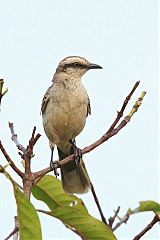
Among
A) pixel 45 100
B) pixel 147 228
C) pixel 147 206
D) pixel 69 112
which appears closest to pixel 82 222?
pixel 147 228

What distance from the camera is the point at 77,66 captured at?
740 centimetres

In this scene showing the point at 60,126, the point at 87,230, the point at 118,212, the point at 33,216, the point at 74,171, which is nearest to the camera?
the point at 33,216

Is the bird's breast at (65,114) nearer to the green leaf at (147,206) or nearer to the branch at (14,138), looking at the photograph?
the green leaf at (147,206)

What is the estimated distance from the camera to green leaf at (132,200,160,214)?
3906 millimetres

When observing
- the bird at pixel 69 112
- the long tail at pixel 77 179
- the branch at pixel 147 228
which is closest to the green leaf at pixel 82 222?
the branch at pixel 147 228

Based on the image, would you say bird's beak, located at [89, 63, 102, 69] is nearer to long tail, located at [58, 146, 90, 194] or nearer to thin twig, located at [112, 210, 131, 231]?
long tail, located at [58, 146, 90, 194]

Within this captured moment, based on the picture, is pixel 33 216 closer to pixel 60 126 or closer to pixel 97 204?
pixel 97 204

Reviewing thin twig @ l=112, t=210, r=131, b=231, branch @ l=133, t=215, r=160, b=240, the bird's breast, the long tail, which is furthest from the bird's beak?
branch @ l=133, t=215, r=160, b=240

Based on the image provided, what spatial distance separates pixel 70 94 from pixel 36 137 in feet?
13.3

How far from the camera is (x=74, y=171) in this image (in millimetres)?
7223

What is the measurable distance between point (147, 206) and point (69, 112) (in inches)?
113

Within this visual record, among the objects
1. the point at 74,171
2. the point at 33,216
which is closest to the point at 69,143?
the point at 74,171

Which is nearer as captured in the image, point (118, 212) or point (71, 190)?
point (118, 212)

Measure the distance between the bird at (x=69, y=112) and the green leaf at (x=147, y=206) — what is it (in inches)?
92.0
